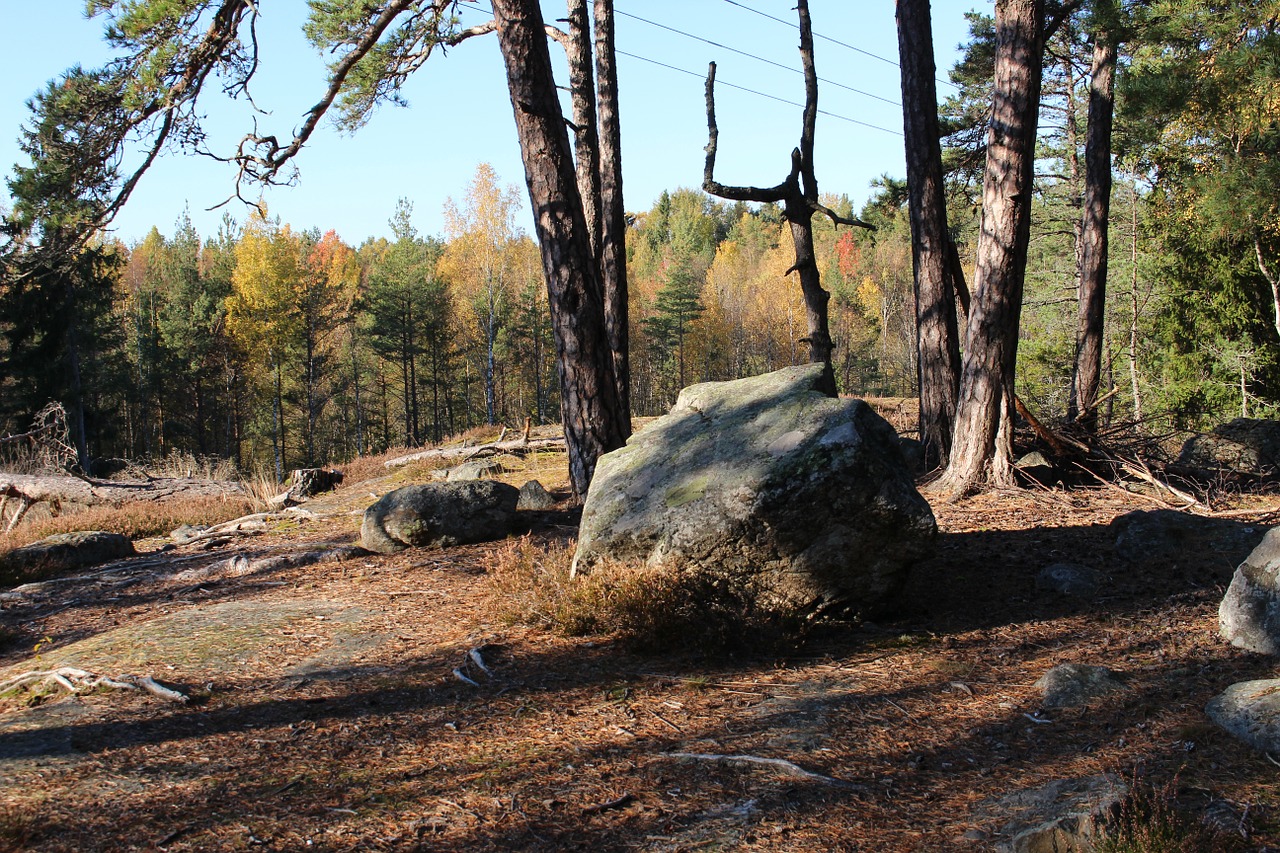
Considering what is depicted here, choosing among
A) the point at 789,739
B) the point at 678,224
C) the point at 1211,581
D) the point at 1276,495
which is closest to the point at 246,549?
the point at 789,739

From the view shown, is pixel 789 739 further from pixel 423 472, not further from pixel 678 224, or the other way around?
pixel 678 224

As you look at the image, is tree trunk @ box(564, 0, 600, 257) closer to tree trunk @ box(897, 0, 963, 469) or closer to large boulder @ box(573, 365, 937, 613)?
tree trunk @ box(897, 0, 963, 469)

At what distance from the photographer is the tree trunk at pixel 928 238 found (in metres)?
8.52

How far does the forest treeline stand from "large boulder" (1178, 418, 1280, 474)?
83cm

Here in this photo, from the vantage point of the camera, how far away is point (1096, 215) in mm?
12711

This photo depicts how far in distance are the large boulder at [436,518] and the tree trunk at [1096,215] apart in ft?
29.7

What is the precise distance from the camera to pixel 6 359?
27.8 m

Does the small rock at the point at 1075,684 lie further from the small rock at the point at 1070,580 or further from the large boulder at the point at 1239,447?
the large boulder at the point at 1239,447

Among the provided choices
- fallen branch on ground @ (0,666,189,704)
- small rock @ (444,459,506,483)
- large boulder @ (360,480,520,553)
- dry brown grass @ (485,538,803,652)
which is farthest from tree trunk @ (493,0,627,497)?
small rock @ (444,459,506,483)

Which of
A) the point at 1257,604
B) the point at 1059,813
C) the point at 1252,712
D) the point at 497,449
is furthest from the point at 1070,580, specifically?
the point at 497,449

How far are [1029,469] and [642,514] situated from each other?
443 centimetres

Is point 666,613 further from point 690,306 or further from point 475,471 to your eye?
point 690,306

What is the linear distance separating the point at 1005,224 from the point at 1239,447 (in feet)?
13.7

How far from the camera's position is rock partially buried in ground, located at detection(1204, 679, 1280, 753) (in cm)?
320
